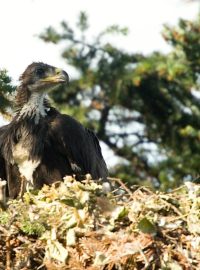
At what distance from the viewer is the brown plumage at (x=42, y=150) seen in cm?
995

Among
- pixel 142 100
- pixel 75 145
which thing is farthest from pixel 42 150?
pixel 142 100

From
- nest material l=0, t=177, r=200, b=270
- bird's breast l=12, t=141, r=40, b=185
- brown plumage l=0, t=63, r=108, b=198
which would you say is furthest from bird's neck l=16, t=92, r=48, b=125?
nest material l=0, t=177, r=200, b=270

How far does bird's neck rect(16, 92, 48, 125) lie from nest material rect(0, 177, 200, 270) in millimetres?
2475

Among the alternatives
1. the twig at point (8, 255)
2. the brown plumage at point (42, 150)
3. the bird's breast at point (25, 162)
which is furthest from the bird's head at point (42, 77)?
the twig at point (8, 255)

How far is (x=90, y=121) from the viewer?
16109 millimetres

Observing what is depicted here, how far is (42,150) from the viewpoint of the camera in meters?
10.0

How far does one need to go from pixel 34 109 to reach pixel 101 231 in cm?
317

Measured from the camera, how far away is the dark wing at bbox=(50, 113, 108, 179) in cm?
1001

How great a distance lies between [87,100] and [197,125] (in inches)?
83.8

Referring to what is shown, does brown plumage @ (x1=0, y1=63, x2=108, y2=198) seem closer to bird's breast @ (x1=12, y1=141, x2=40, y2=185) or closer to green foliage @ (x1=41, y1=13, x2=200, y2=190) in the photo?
bird's breast @ (x1=12, y1=141, x2=40, y2=185)

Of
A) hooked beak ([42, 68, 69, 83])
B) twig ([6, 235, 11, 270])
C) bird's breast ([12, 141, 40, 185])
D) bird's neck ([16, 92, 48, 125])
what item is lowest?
twig ([6, 235, 11, 270])

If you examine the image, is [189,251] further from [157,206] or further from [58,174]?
[58,174]

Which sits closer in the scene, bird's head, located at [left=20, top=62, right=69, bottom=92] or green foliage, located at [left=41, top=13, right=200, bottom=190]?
bird's head, located at [left=20, top=62, right=69, bottom=92]

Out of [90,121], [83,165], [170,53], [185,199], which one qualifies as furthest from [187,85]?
[185,199]
